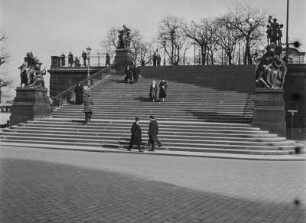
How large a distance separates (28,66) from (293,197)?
23.5m

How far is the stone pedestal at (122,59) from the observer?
40.7 meters

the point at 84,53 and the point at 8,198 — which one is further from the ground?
the point at 84,53

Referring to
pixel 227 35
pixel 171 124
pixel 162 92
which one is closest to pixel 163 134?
pixel 171 124

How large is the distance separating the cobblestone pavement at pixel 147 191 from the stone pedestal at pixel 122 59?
2455 cm

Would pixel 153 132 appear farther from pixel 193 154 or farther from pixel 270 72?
pixel 270 72

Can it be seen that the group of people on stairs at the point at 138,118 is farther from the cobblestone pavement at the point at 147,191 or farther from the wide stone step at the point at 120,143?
the cobblestone pavement at the point at 147,191

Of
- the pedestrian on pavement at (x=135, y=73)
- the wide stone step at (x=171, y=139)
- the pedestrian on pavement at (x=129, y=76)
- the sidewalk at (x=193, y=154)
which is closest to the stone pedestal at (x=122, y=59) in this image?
the pedestrian on pavement at (x=135, y=73)

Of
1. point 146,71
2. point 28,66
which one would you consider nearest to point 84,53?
point 146,71

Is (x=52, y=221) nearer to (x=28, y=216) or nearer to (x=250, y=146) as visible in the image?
(x=28, y=216)

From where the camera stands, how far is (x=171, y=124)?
947 inches

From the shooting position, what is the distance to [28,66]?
3022 centimetres

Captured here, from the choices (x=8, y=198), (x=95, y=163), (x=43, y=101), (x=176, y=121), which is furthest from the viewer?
(x=43, y=101)

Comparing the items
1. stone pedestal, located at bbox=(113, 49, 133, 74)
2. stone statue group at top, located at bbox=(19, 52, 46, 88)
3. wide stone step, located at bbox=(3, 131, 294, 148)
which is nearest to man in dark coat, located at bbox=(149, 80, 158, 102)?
stone statue group at top, located at bbox=(19, 52, 46, 88)

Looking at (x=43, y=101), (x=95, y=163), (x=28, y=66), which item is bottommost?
(x=95, y=163)
